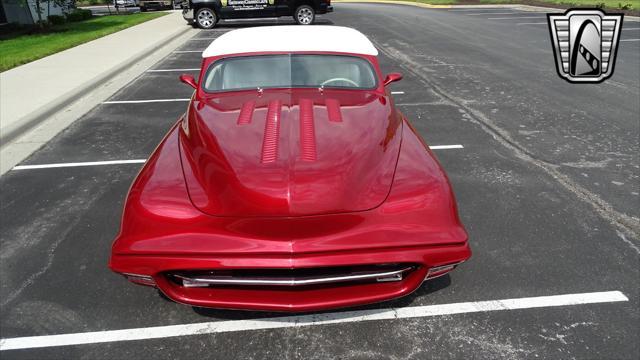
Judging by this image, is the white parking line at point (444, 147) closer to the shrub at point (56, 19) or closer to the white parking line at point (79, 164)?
the white parking line at point (79, 164)

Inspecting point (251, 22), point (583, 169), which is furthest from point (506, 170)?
point (251, 22)

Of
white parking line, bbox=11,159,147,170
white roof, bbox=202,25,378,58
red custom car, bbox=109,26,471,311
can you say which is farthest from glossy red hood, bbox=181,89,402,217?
white parking line, bbox=11,159,147,170

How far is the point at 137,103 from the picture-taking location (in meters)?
7.55

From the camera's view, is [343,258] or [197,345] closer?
[343,258]

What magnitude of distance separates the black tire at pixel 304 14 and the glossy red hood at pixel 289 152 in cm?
1517

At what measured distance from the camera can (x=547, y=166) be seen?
191 inches

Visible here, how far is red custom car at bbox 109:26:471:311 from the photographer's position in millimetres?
2236

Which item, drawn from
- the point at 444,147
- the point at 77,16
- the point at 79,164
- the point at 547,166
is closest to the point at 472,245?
the point at 547,166

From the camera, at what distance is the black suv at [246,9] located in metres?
16.8

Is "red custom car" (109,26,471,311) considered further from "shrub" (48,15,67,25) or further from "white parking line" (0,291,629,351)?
"shrub" (48,15,67,25)

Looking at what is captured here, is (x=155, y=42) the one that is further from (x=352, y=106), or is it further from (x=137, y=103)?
(x=352, y=106)

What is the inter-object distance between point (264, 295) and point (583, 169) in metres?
4.10

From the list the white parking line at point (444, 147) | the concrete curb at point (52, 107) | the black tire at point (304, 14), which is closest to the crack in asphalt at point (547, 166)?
the white parking line at point (444, 147)

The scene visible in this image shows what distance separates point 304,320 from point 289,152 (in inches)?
42.7
